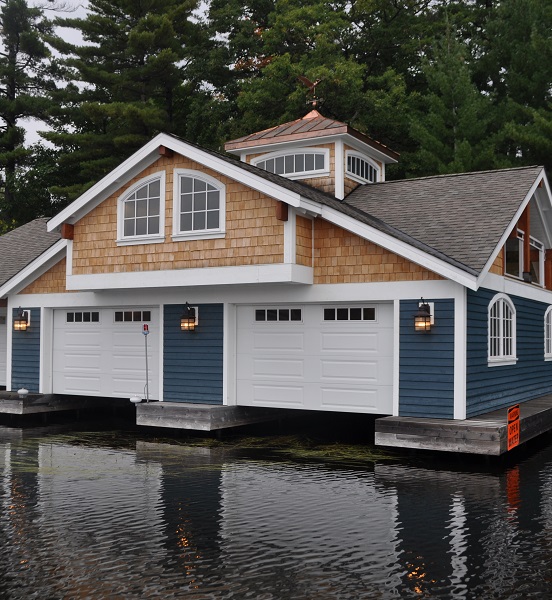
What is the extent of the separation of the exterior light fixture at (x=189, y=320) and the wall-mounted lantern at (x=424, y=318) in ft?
16.0

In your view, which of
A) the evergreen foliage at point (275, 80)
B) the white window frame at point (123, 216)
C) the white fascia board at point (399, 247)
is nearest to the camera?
the white fascia board at point (399, 247)

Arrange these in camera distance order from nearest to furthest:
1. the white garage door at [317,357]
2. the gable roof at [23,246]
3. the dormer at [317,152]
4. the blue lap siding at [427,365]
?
the blue lap siding at [427,365], the white garage door at [317,357], the dormer at [317,152], the gable roof at [23,246]

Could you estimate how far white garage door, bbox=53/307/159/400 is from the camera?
679 inches

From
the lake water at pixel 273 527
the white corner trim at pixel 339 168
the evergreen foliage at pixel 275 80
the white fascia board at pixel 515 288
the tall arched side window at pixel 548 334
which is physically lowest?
the lake water at pixel 273 527

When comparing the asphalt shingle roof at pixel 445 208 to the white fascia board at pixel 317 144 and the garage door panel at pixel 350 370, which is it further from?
the garage door panel at pixel 350 370

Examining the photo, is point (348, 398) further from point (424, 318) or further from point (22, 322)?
point (22, 322)

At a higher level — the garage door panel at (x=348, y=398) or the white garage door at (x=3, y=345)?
the white garage door at (x=3, y=345)

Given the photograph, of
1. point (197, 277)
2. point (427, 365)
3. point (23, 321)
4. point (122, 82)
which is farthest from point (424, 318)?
point (122, 82)

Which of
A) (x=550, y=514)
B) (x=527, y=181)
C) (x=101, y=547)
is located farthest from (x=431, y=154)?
(x=101, y=547)

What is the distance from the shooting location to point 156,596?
240 inches

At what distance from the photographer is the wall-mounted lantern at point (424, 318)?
13.5 metres

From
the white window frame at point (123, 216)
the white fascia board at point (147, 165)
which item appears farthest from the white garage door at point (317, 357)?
the white fascia board at point (147, 165)

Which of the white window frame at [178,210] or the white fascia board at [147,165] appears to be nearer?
the white fascia board at [147,165]

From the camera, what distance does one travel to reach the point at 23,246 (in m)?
24.0
